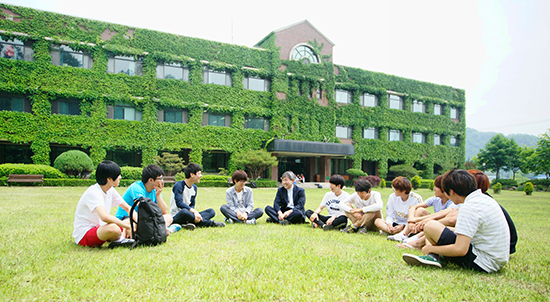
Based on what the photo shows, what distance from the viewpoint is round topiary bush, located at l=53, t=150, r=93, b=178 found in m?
21.7

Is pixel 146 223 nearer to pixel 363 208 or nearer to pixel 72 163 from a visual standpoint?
pixel 363 208

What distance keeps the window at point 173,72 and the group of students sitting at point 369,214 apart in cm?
2363

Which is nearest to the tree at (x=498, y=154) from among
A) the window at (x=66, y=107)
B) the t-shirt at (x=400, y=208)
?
the t-shirt at (x=400, y=208)

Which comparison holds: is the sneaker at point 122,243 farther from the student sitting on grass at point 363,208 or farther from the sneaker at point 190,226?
the student sitting on grass at point 363,208

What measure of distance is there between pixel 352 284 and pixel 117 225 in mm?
3374

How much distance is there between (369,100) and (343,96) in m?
3.72

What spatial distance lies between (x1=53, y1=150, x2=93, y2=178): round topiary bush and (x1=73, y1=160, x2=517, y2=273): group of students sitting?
18765 mm

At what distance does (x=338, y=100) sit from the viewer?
36.4 m

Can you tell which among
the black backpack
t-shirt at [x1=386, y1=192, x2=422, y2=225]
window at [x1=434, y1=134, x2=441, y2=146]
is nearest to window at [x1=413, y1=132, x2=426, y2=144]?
window at [x1=434, y1=134, x2=441, y2=146]

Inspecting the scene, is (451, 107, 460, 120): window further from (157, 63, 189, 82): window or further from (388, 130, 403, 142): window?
Answer: (157, 63, 189, 82): window

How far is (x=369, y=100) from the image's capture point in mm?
38156

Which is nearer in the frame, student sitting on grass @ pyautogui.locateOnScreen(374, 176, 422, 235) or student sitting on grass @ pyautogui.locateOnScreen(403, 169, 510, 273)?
student sitting on grass @ pyautogui.locateOnScreen(403, 169, 510, 273)

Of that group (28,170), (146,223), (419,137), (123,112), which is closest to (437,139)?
(419,137)

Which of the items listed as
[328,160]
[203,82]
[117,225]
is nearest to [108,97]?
[203,82]
